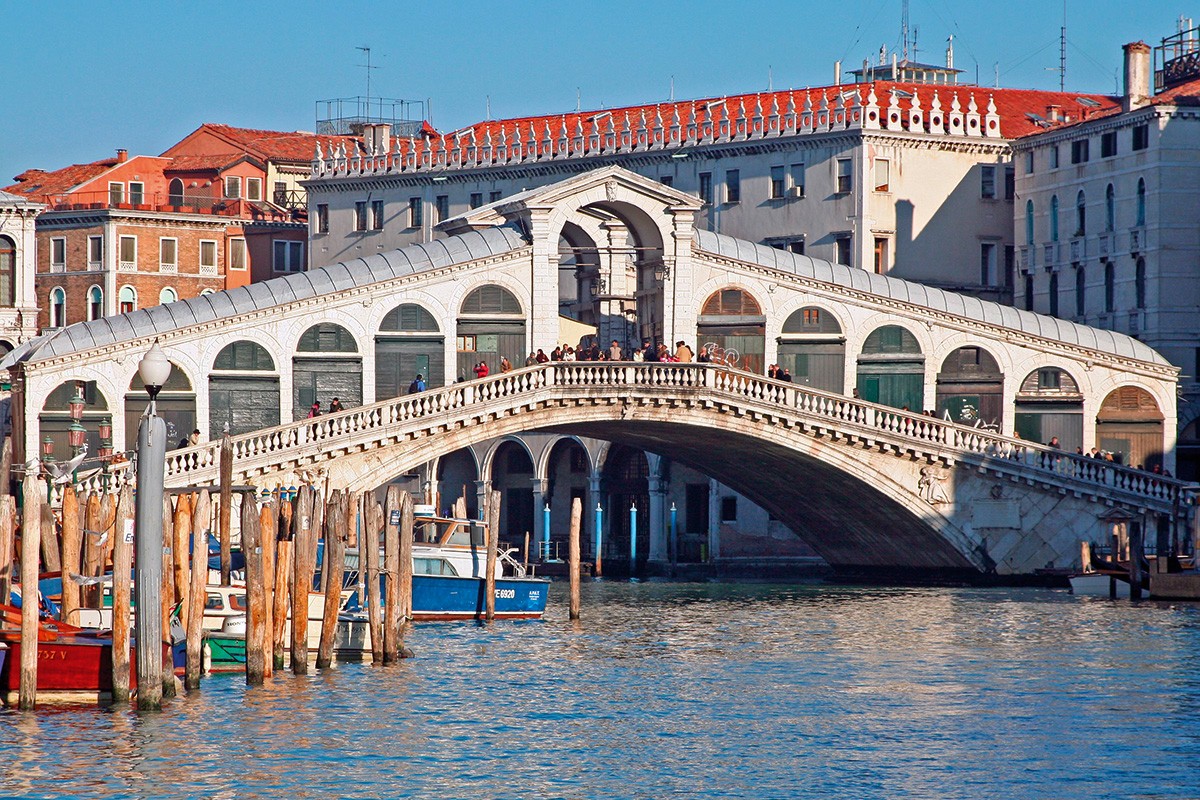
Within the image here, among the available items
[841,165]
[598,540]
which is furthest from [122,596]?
[598,540]

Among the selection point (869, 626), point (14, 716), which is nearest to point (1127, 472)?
point (869, 626)

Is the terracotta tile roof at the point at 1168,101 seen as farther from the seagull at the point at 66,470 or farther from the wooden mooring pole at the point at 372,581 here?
the wooden mooring pole at the point at 372,581

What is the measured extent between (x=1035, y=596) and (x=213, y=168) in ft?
126

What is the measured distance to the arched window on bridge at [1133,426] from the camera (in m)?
54.0

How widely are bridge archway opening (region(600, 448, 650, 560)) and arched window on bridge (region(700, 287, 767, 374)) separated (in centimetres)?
1707

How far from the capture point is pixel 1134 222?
58000 millimetres

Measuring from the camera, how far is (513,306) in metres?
50.8

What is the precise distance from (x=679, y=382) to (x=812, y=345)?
5.18 metres

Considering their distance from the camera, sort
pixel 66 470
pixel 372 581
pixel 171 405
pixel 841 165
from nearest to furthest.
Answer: pixel 372 581 < pixel 66 470 < pixel 171 405 < pixel 841 165

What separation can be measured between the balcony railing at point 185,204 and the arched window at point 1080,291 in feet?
93.2

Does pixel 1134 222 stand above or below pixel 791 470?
above

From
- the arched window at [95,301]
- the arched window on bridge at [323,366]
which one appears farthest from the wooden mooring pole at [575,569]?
the arched window at [95,301]

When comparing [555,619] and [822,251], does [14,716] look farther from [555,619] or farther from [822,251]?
[822,251]

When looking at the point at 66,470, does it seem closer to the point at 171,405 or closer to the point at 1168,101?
the point at 171,405
